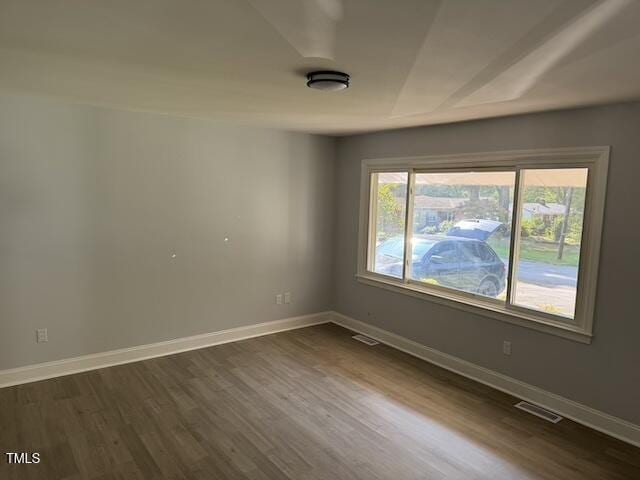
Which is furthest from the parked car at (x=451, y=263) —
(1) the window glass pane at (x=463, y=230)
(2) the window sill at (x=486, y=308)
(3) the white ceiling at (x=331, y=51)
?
(3) the white ceiling at (x=331, y=51)

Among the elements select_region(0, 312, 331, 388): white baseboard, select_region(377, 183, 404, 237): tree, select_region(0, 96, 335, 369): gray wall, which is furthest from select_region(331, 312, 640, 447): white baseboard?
select_region(0, 96, 335, 369): gray wall

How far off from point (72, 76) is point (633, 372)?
13.8 feet

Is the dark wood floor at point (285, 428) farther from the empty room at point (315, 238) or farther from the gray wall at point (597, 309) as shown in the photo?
the gray wall at point (597, 309)

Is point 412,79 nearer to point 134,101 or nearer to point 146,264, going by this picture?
point 134,101

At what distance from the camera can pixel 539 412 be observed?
3350mm

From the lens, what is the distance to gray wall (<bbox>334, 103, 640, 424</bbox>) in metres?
2.95

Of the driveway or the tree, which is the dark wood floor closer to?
the driveway

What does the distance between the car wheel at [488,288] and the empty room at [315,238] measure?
0.02 m

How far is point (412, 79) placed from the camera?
2.44m

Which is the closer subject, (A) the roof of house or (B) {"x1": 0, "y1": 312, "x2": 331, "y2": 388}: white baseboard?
(B) {"x1": 0, "y1": 312, "x2": 331, "y2": 388}: white baseboard

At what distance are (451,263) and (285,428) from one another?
2.27 meters

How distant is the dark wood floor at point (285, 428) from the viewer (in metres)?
2.61

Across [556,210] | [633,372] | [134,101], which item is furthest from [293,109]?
[633,372]

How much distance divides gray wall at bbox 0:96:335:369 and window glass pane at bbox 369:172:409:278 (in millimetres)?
768
